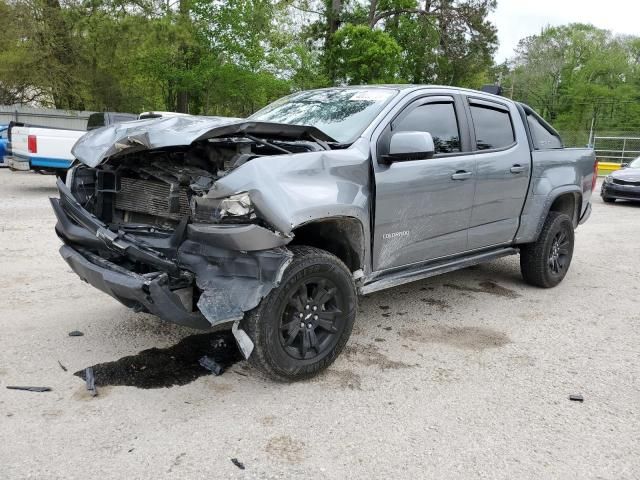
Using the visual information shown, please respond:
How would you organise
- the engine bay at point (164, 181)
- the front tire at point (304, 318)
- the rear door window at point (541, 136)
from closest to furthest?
the front tire at point (304, 318) → the engine bay at point (164, 181) → the rear door window at point (541, 136)

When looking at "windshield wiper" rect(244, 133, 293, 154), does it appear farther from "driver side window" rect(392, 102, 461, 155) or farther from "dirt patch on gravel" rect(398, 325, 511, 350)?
"dirt patch on gravel" rect(398, 325, 511, 350)

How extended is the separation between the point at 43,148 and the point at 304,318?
394 inches

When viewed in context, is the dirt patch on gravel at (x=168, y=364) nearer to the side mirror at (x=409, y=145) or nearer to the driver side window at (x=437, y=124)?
the side mirror at (x=409, y=145)

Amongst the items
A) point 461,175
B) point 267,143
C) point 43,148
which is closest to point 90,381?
point 267,143

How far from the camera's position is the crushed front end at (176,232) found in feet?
10.2

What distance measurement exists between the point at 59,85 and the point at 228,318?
83.4ft

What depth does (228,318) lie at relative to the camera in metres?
3.09

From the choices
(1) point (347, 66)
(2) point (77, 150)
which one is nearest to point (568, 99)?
(1) point (347, 66)

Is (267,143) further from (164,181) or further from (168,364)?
(168,364)

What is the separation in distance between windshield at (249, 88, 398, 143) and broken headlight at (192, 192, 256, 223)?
3.58ft

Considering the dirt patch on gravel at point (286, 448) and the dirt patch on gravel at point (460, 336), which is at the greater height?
the dirt patch on gravel at point (460, 336)

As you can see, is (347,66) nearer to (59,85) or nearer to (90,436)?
(59,85)

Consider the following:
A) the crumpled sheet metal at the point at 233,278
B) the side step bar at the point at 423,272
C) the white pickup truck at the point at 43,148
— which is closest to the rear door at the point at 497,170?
the side step bar at the point at 423,272

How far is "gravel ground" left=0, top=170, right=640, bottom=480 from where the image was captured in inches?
106
